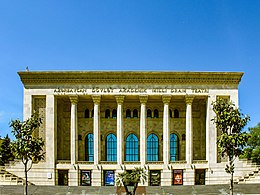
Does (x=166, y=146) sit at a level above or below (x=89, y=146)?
above

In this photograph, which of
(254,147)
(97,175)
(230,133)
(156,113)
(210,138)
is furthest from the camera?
(254,147)

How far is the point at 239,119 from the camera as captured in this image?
113 ft

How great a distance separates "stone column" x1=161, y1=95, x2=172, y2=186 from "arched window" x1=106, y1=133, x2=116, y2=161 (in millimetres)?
7672

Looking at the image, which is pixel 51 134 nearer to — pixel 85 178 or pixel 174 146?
pixel 85 178

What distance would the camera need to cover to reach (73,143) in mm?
50969

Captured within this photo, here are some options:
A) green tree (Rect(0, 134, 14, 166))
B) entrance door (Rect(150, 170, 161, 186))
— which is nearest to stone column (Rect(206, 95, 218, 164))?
entrance door (Rect(150, 170, 161, 186))

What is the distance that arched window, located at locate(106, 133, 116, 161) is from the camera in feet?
181

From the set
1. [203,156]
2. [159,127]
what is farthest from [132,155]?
[203,156]

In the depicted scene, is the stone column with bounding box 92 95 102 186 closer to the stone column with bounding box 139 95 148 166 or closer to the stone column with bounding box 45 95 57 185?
the stone column with bounding box 45 95 57 185

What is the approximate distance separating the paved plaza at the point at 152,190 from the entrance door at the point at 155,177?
15.5ft

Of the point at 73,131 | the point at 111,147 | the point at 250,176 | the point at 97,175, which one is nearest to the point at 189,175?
the point at 250,176

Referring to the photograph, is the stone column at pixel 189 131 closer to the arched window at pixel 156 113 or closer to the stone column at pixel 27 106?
the arched window at pixel 156 113

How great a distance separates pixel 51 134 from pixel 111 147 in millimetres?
8960

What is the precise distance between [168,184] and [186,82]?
12800 mm
